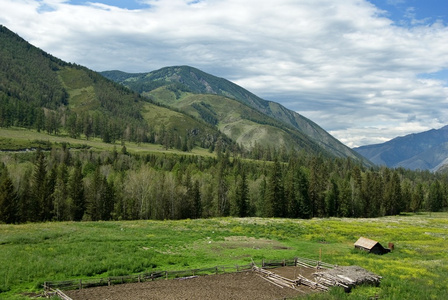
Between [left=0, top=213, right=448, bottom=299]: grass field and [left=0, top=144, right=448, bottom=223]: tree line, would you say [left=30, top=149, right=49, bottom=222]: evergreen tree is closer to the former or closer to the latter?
[left=0, top=144, right=448, bottom=223]: tree line

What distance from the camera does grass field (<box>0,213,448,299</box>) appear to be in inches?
1113

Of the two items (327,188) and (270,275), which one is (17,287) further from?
(327,188)

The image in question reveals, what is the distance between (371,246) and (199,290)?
2835 cm

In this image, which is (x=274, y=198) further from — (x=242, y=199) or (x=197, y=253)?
(x=197, y=253)

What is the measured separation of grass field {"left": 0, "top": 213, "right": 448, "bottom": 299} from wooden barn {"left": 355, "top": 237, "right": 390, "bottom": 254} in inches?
46.6

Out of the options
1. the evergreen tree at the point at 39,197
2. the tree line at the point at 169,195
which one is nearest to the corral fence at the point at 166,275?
the tree line at the point at 169,195

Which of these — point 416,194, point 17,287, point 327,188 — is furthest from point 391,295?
point 416,194

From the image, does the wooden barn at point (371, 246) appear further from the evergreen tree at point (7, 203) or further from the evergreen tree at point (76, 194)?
the evergreen tree at point (7, 203)

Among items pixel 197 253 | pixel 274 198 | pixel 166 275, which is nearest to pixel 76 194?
pixel 197 253

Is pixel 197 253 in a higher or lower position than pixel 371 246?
lower

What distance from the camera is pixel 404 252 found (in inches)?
1834

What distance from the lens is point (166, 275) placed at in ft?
99.6

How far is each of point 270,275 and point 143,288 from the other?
1262cm

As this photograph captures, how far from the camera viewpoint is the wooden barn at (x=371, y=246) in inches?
1756
